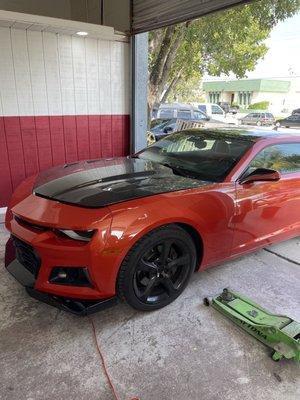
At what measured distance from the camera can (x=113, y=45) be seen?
4.69m

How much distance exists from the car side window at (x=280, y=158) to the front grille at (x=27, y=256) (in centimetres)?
193

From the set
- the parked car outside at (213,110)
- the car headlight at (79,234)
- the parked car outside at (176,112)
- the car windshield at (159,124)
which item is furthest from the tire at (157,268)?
the parked car outside at (213,110)

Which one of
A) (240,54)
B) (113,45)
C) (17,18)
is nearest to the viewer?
(17,18)

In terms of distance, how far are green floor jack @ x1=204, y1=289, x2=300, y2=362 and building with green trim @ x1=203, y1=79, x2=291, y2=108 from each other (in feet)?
135

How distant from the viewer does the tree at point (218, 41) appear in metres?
7.41

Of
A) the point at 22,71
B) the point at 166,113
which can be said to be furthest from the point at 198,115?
the point at 22,71

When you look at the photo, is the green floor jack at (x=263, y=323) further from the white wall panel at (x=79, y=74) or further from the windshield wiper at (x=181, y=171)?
the white wall panel at (x=79, y=74)

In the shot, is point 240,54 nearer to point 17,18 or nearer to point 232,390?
point 17,18

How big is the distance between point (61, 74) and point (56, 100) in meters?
0.35

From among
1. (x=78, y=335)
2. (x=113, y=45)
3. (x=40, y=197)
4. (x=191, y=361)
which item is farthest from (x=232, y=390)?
(x=113, y=45)

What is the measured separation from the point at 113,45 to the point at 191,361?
425 centimetres

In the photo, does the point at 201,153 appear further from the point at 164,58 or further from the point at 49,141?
the point at 164,58

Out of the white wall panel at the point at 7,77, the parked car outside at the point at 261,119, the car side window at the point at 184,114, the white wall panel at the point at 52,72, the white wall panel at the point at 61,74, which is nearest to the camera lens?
the white wall panel at the point at 7,77

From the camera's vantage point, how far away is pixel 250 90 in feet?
134
